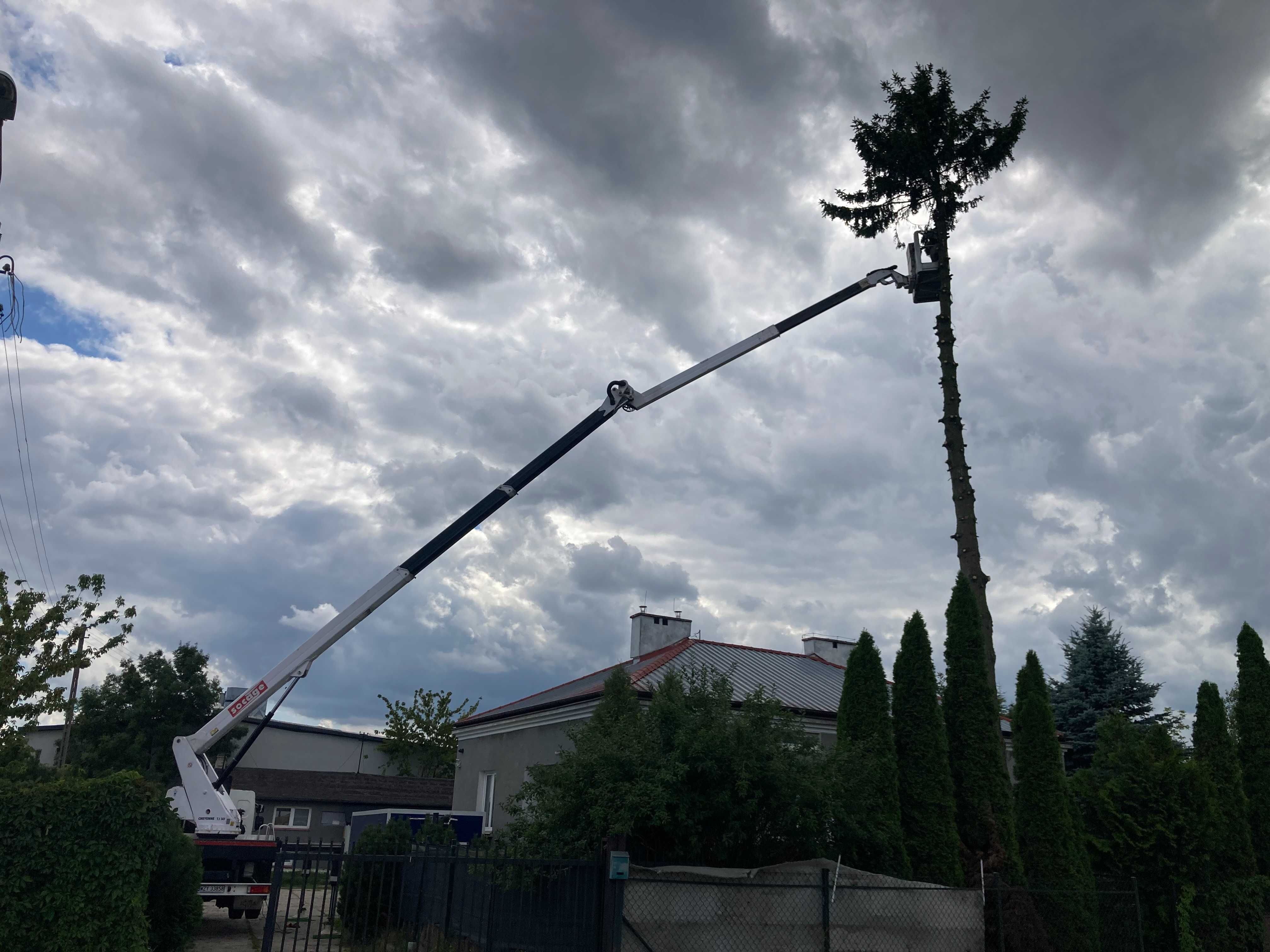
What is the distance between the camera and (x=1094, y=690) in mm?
32562

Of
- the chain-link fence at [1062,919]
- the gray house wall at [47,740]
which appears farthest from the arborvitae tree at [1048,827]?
the gray house wall at [47,740]

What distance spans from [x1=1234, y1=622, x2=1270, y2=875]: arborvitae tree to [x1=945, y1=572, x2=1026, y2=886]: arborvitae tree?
571 cm

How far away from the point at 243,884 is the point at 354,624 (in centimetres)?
537

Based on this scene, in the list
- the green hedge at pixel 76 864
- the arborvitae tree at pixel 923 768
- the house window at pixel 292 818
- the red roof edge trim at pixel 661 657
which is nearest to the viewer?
the green hedge at pixel 76 864

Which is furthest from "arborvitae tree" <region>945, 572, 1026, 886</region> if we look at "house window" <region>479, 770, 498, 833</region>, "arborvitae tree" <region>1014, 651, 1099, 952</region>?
"house window" <region>479, 770, 498, 833</region>

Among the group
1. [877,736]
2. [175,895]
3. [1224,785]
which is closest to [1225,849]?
[1224,785]

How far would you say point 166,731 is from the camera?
43.9m

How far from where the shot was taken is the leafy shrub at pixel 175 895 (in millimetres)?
14047

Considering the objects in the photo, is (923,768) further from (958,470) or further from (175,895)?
(175,895)

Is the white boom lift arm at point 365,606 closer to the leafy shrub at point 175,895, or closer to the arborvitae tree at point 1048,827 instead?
the leafy shrub at point 175,895

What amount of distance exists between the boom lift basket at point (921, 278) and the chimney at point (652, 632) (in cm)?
1250

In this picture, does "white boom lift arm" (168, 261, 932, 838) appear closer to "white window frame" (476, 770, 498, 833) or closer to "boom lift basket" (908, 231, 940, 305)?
"boom lift basket" (908, 231, 940, 305)

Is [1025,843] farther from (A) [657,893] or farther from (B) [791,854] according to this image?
(A) [657,893]

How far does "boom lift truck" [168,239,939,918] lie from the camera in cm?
1706
